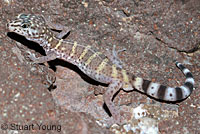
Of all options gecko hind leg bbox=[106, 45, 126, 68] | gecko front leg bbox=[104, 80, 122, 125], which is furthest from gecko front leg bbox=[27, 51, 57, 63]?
gecko front leg bbox=[104, 80, 122, 125]

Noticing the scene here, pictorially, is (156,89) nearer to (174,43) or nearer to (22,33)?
(174,43)

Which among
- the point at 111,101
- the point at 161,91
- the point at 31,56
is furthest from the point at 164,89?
the point at 31,56

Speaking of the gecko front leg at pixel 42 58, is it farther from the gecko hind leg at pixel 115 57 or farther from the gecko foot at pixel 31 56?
the gecko hind leg at pixel 115 57

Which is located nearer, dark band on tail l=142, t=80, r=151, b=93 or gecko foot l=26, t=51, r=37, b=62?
dark band on tail l=142, t=80, r=151, b=93

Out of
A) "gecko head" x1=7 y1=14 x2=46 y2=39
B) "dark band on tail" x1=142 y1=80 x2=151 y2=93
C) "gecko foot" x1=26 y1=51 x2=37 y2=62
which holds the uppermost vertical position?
"gecko head" x1=7 y1=14 x2=46 y2=39

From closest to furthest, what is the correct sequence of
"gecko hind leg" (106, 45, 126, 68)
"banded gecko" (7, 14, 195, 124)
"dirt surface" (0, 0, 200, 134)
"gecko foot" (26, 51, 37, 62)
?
"dirt surface" (0, 0, 200, 134) < "banded gecko" (7, 14, 195, 124) < "gecko foot" (26, 51, 37, 62) < "gecko hind leg" (106, 45, 126, 68)

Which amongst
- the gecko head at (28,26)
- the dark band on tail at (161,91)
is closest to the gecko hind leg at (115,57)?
the dark band on tail at (161,91)

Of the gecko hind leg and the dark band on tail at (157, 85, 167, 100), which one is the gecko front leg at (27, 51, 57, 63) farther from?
the dark band on tail at (157, 85, 167, 100)

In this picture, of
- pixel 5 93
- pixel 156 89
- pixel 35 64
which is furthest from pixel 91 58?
pixel 5 93
